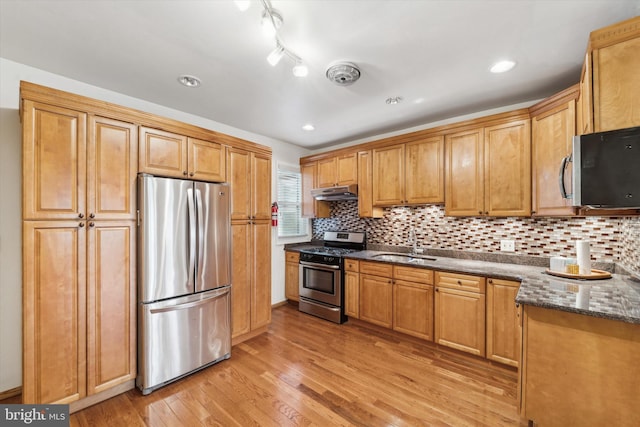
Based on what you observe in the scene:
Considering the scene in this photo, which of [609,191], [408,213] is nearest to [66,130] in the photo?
[609,191]

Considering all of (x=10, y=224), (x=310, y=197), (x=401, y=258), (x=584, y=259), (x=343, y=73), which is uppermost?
(x=343, y=73)

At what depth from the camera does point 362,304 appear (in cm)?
329

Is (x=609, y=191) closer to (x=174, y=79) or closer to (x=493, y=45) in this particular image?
(x=493, y=45)

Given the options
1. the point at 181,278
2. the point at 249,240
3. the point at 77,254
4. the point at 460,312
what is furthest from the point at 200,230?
the point at 460,312

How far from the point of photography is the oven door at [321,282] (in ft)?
11.3

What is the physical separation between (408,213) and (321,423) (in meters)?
2.62

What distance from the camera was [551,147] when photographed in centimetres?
227

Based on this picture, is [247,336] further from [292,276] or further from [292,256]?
[292,256]

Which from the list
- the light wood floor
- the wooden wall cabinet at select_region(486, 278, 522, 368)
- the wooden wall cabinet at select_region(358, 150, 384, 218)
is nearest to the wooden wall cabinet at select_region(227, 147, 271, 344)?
the light wood floor

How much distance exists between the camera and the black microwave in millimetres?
1220

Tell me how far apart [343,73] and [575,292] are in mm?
2270

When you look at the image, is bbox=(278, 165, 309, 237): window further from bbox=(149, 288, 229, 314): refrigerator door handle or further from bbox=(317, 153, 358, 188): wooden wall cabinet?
bbox=(149, 288, 229, 314): refrigerator door handle

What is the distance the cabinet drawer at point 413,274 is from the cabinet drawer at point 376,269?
7 centimetres

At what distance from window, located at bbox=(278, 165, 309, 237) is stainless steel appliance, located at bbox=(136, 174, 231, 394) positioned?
1644mm
